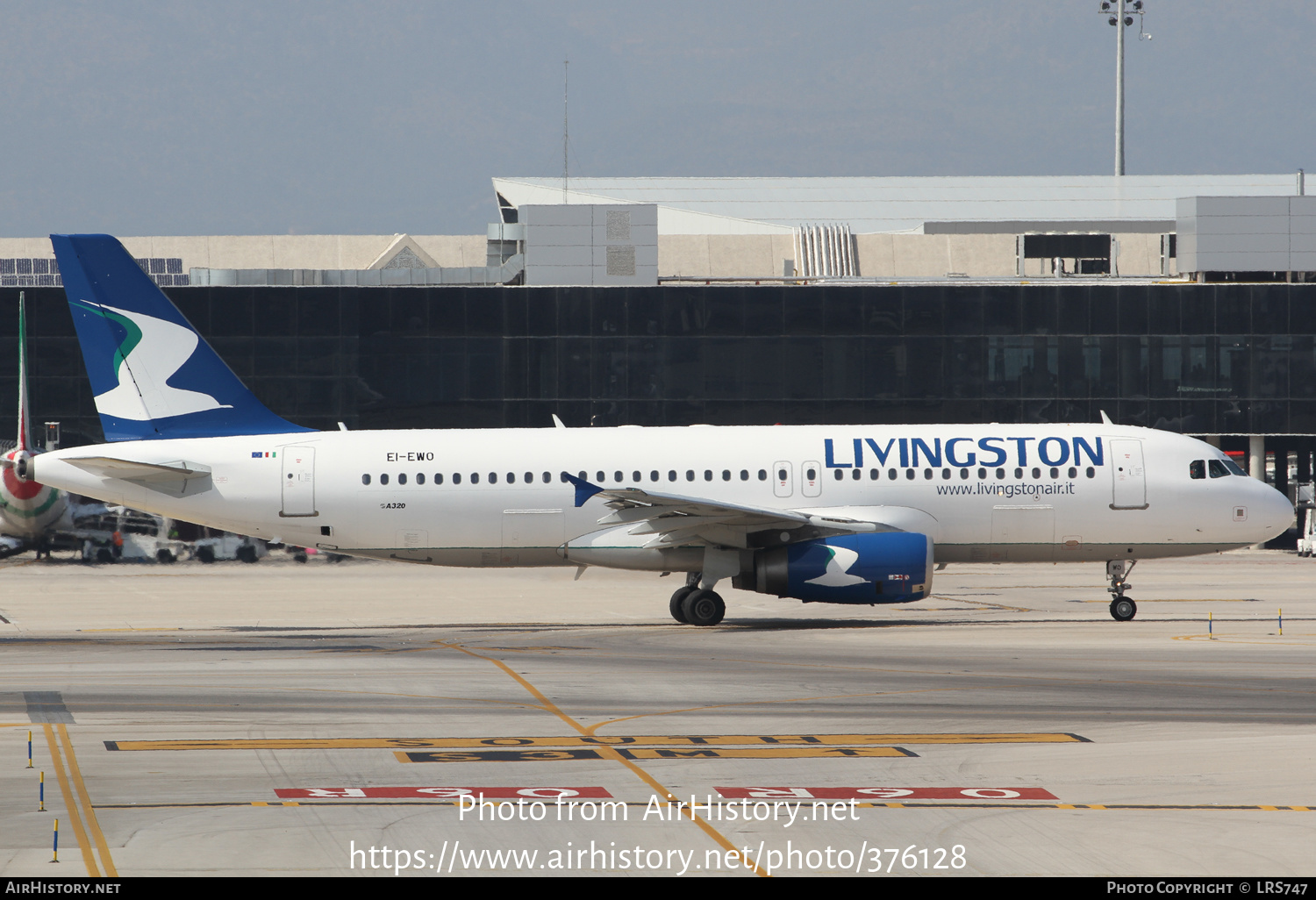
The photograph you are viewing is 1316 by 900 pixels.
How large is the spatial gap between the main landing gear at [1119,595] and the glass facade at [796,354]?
28075mm

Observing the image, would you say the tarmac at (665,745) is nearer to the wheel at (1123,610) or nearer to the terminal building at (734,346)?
the wheel at (1123,610)

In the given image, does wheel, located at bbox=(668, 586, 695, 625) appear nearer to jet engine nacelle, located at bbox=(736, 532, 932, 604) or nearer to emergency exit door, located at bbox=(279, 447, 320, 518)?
jet engine nacelle, located at bbox=(736, 532, 932, 604)

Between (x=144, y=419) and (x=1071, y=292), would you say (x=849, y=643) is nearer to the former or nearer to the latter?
(x=144, y=419)

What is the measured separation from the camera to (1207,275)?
63531 mm

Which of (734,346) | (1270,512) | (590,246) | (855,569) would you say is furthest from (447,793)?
(590,246)

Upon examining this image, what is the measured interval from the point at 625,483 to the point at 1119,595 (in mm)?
11745

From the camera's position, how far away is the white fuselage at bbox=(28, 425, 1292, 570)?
107 feet

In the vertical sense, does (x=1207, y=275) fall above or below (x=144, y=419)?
above

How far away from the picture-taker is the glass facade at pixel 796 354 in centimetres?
6084

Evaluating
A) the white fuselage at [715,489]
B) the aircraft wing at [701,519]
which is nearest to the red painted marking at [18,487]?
the white fuselage at [715,489]

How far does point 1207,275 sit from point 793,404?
19.9 metres

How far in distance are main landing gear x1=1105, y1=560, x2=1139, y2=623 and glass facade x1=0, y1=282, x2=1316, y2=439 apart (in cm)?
2808

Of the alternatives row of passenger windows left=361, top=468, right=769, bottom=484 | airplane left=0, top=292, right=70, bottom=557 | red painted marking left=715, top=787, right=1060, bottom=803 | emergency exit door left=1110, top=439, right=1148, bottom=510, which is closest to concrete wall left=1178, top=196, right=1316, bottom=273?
emergency exit door left=1110, top=439, right=1148, bottom=510
